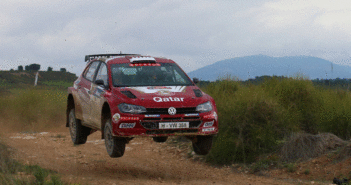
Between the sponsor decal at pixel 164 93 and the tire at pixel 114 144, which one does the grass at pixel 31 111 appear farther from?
the sponsor decal at pixel 164 93

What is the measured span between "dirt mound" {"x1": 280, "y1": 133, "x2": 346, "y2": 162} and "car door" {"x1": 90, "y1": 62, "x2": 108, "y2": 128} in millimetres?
6046

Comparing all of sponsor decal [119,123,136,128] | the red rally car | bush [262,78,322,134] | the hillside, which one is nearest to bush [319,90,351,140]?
bush [262,78,322,134]

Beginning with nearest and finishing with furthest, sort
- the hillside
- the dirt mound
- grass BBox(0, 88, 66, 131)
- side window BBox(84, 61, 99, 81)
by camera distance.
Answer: side window BBox(84, 61, 99, 81) → the dirt mound → grass BBox(0, 88, 66, 131) → the hillside

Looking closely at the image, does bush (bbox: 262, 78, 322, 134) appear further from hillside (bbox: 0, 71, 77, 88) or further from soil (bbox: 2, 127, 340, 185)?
hillside (bbox: 0, 71, 77, 88)

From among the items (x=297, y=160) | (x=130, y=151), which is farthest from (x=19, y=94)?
(x=297, y=160)

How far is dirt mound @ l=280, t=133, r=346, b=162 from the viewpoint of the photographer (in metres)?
12.6

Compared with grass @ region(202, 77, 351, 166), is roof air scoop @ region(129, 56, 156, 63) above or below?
above

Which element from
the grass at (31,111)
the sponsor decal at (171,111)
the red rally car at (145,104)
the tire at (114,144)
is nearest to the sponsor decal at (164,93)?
the red rally car at (145,104)

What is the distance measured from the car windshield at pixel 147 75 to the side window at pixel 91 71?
42.2 inches

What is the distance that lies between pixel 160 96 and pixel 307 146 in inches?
247

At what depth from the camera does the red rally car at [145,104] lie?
7.91m

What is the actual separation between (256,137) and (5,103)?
1551 centimetres

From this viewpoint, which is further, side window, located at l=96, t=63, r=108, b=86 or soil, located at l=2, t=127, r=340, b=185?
soil, located at l=2, t=127, r=340, b=185

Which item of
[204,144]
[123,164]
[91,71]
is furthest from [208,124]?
[123,164]
